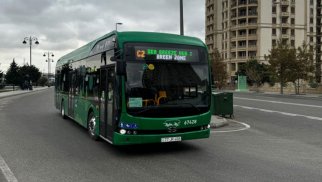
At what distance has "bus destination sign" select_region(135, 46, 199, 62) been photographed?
28.7ft

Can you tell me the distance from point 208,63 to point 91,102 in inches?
138

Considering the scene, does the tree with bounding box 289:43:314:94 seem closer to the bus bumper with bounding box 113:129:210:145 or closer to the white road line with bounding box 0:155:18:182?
the bus bumper with bounding box 113:129:210:145

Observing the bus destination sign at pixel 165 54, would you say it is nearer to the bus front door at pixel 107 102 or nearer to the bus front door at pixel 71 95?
the bus front door at pixel 107 102

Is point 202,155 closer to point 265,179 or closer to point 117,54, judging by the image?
point 265,179

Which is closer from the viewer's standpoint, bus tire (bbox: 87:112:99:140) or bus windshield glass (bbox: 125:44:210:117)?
bus windshield glass (bbox: 125:44:210:117)

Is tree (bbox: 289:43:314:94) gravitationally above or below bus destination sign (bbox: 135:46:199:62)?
above

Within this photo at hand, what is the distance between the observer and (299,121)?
1648cm

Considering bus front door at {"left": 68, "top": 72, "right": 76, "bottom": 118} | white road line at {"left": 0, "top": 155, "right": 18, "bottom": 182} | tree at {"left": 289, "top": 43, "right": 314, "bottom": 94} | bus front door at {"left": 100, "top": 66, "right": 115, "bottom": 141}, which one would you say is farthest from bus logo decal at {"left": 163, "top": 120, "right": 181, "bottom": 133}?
tree at {"left": 289, "top": 43, "right": 314, "bottom": 94}

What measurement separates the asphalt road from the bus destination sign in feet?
7.12

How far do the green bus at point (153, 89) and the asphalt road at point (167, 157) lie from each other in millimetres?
554

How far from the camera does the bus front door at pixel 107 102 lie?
9000mm

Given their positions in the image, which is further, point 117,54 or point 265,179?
point 117,54

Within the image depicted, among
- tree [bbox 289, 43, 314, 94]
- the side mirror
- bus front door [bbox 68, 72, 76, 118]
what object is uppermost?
tree [bbox 289, 43, 314, 94]

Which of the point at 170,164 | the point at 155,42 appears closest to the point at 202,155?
the point at 170,164
